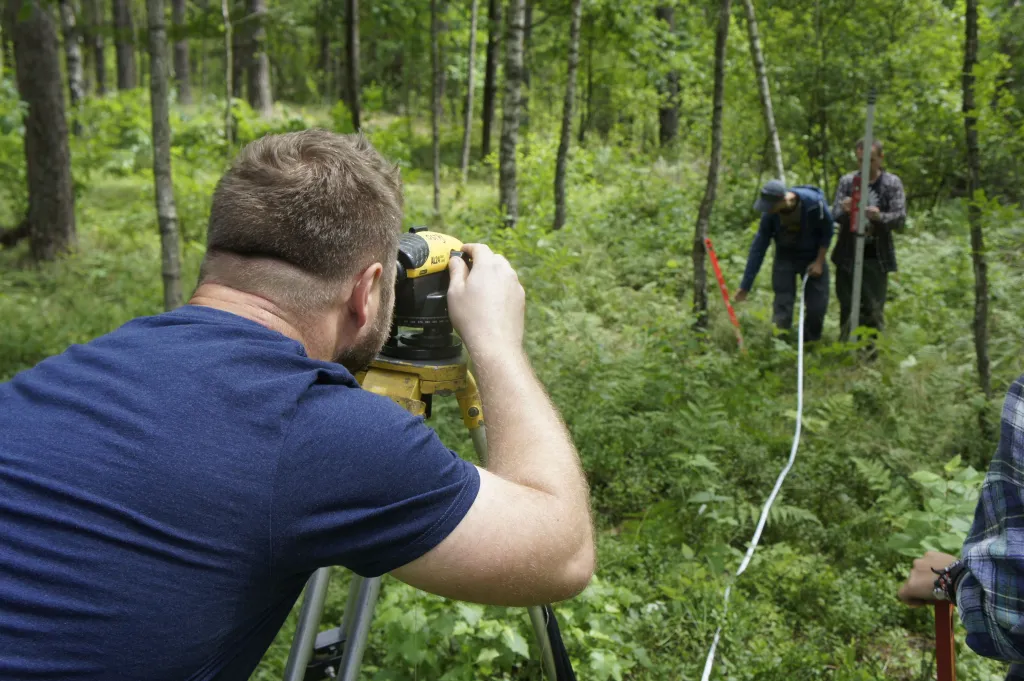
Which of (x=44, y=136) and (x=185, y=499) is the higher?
(x=44, y=136)

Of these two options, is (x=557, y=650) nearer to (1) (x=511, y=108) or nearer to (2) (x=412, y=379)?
(2) (x=412, y=379)

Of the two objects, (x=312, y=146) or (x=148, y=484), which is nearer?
(x=148, y=484)

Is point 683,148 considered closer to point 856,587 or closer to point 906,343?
point 906,343

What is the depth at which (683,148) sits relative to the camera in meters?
15.4

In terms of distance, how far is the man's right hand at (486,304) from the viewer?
155cm

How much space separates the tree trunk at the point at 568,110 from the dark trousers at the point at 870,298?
3.91 m

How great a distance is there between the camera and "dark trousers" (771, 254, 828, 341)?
758cm

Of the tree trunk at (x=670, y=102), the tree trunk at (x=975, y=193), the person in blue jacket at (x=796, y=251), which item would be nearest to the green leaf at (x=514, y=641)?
the tree trunk at (x=975, y=193)

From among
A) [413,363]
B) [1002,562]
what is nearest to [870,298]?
[1002,562]

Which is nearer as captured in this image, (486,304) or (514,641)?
(486,304)

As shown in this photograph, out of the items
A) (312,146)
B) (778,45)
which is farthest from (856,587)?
(778,45)

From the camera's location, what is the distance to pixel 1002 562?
1.51 m

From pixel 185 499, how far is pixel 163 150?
419 centimetres

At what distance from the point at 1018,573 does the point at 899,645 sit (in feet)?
6.82
